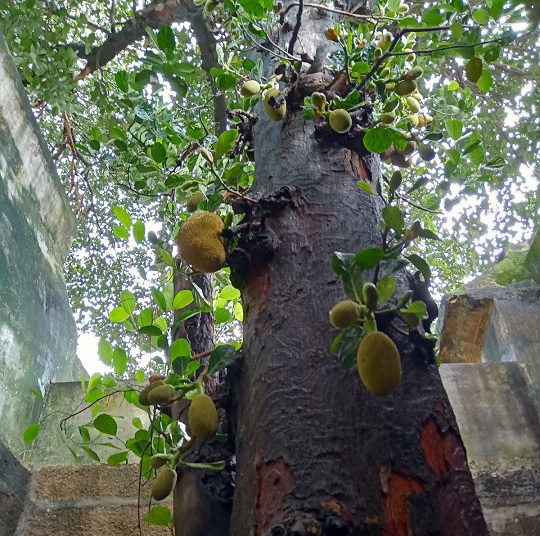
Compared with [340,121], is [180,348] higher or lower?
lower

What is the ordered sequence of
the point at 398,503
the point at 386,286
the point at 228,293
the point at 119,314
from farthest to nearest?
the point at 228,293
the point at 119,314
the point at 386,286
the point at 398,503

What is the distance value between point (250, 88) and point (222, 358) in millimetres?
673

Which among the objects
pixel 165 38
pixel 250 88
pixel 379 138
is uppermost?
pixel 165 38

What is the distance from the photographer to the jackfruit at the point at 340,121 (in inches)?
46.8

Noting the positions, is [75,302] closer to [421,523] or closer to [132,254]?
[132,254]

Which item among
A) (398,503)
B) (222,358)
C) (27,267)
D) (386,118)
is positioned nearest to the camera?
(398,503)

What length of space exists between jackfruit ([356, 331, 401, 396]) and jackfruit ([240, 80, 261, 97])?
0.85 meters

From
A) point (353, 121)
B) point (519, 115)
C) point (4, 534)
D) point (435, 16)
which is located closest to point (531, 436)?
point (353, 121)

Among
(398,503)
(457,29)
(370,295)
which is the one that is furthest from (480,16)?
(398,503)

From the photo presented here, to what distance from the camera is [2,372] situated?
5.97 ft

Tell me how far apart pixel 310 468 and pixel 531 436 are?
115 cm

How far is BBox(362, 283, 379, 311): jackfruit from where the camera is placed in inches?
31.3

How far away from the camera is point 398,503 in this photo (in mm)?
699

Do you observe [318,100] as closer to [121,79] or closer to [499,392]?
[121,79]
